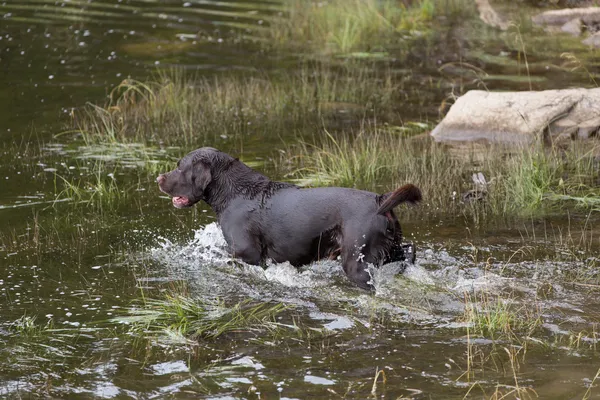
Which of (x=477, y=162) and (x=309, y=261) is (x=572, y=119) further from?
(x=309, y=261)

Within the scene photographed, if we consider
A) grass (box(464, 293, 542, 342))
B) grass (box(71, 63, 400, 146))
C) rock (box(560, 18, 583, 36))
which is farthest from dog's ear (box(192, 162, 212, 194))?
rock (box(560, 18, 583, 36))

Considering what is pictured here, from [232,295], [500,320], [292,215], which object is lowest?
[232,295]

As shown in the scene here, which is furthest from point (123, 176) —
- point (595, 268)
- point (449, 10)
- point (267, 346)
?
point (449, 10)

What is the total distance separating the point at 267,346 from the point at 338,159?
4.46 meters

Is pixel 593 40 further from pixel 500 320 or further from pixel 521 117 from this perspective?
pixel 500 320

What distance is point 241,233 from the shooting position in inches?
295

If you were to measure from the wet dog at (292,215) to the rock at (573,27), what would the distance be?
1307 centimetres

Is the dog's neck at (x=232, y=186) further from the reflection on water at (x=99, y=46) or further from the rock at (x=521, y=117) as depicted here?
the reflection on water at (x=99, y=46)

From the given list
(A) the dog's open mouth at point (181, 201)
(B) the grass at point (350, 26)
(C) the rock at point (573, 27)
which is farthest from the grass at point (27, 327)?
(C) the rock at point (573, 27)

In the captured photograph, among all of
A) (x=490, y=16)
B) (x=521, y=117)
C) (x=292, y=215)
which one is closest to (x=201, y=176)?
(x=292, y=215)

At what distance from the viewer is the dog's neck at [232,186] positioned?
25.2 feet

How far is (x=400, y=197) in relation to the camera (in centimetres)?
667

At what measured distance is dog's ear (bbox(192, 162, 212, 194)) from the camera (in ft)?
25.2

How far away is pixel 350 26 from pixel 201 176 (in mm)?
11818
